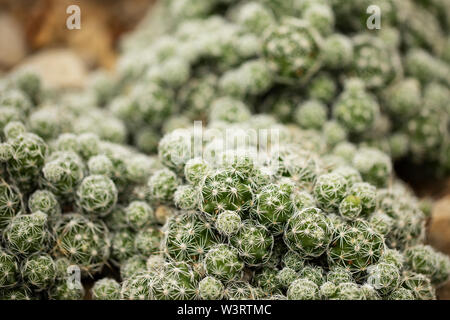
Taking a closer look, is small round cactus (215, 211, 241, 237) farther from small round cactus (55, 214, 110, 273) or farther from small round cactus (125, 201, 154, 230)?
small round cactus (55, 214, 110, 273)

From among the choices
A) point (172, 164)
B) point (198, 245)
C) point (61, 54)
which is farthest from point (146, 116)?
point (61, 54)

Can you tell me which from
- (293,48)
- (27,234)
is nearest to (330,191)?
(293,48)

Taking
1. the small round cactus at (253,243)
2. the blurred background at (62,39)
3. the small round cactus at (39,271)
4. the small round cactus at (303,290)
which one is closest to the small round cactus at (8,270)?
the small round cactus at (39,271)

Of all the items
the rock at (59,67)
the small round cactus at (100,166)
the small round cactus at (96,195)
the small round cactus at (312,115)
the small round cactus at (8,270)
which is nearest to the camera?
the small round cactus at (8,270)

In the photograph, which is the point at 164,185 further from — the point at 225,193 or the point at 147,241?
the point at 225,193

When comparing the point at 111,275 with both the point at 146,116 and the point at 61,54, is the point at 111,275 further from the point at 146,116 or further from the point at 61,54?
the point at 61,54

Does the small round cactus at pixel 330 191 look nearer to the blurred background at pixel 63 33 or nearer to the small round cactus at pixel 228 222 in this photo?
the small round cactus at pixel 228 222

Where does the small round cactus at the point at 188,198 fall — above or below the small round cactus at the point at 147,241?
above
